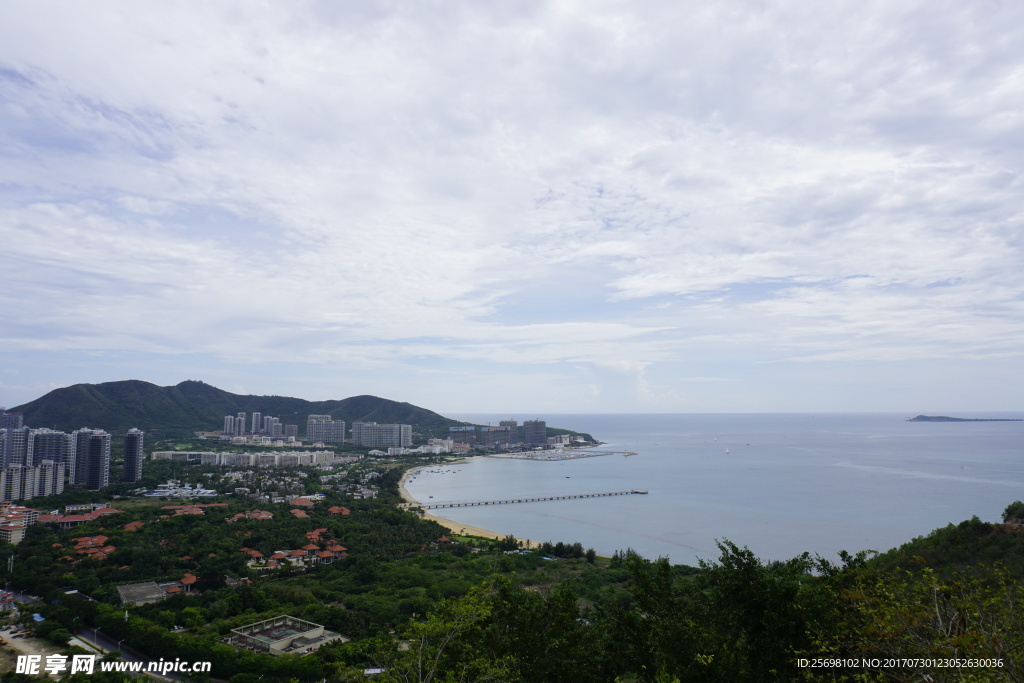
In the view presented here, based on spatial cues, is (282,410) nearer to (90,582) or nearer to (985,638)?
(90,582)

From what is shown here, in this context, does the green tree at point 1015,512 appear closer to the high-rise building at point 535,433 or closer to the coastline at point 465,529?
the coastline at point 465,529

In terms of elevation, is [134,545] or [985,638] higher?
[985,638]

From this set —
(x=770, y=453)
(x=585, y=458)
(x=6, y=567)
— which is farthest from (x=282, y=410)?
(x=6, y=567)

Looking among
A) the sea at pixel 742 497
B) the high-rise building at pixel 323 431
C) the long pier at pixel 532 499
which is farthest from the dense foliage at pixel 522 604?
the high-rise building at pixel 323 431

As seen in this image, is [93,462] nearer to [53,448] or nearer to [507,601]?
[53,448]

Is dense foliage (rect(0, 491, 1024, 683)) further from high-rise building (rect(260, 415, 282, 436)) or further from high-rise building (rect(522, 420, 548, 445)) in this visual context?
high-rise building (rect(522, 420, 548, 445))

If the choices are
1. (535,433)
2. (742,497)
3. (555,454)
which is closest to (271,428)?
(535,433)

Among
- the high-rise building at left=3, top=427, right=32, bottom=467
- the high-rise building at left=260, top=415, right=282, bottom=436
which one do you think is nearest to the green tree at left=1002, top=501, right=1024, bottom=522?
the high-rise building at left=3, top=427, right=32, bottom=467
